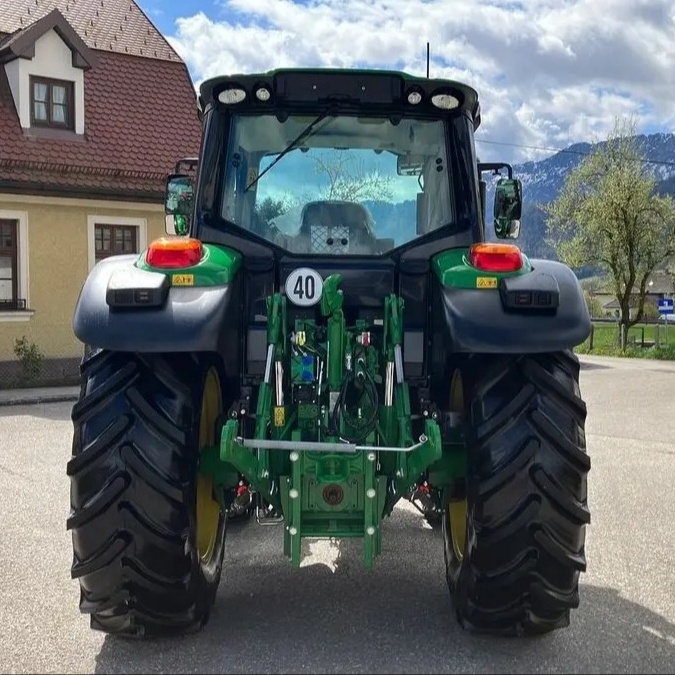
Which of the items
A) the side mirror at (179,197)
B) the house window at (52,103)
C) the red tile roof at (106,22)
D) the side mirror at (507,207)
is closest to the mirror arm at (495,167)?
the side mirror at (507,207)

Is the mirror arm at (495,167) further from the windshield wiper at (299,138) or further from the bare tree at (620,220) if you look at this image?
the bare tree at (620,220)

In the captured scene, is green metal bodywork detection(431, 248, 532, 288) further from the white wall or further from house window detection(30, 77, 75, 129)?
house window detection(30, 77, 75, 129)

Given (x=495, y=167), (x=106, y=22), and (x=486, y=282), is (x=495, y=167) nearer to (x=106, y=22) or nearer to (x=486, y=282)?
(x=486, y=282)

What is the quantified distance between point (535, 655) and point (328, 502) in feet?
3.36

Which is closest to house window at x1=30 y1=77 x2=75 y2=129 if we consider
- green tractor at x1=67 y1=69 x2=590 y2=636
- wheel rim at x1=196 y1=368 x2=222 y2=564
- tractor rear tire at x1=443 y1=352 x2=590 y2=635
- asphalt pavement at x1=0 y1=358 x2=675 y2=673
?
asphalt pavement at x1=0 y1=358 x2=675 y2=673

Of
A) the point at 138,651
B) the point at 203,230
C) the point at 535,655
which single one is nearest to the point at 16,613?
the point at 138,651

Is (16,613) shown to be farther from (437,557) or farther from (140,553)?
(437,557)

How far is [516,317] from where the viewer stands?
3.68m

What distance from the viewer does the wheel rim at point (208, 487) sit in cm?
423

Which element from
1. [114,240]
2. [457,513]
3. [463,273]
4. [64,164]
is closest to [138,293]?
[463,273]

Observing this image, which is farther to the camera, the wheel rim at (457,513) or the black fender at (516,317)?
the wheel rim at (457,513)

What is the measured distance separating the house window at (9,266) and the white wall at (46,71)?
74.1 inches

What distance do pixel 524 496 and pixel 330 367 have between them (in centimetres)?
91

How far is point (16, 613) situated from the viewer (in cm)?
432
